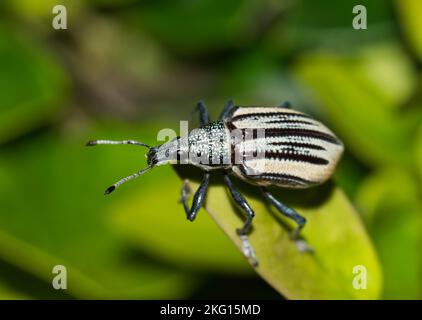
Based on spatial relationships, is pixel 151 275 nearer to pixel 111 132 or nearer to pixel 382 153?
pixel 111 132

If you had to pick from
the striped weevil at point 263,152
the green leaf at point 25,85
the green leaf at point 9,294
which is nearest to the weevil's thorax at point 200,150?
the striped weevil at point 263,152

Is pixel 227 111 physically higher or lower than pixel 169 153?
higher

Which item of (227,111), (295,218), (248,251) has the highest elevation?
(227,111)

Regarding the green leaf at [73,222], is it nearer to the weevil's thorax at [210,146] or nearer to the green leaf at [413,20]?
the weevil's thorax at [210,146]

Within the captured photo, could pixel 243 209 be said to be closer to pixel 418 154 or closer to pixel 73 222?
pixel 418 154

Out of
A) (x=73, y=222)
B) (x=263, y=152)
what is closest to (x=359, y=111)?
(x=263, y=152)

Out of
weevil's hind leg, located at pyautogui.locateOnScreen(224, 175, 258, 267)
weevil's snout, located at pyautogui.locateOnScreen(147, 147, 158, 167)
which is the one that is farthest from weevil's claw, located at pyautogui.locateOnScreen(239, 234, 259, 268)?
weevil's snout, located at pyautogui.locateOnScreen(147, 147, 158, 167)
